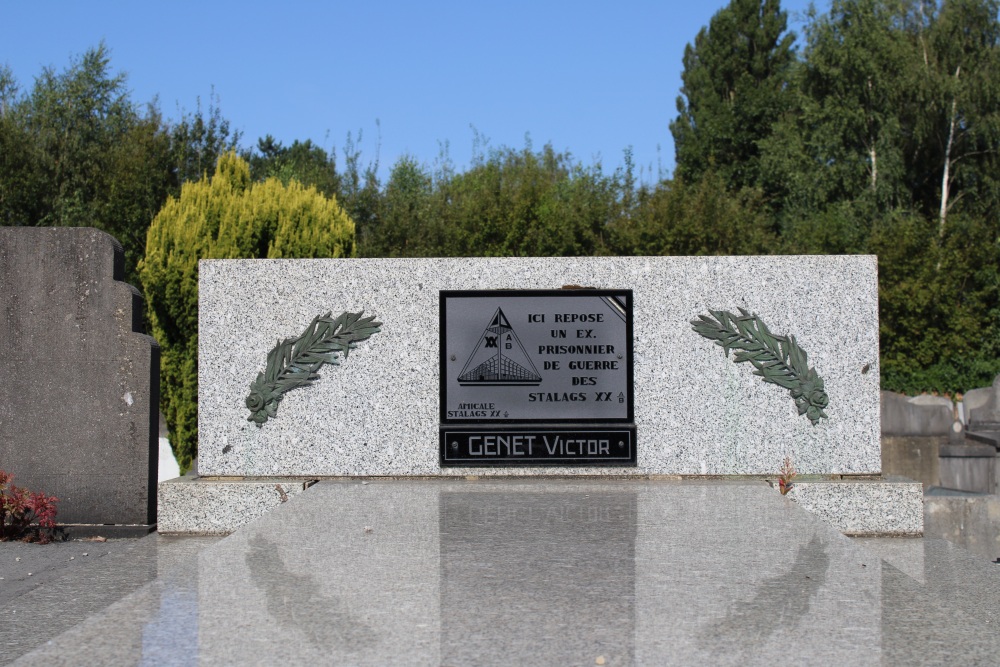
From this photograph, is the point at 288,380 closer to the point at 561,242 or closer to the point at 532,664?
the point at 532,664

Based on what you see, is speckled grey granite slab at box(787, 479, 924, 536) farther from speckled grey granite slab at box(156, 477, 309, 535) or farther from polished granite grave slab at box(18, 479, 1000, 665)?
speckled grey granite slab at box(156, 477, 309, 535)

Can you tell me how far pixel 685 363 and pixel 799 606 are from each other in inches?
163

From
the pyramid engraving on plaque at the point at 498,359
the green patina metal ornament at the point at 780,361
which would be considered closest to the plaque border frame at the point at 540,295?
the pyramid engraving on plaque at the point at 498,359

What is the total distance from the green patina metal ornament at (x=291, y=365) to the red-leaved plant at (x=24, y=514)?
1667 millimetres

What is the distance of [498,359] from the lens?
332 inches

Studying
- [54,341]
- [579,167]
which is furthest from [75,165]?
[54,341]

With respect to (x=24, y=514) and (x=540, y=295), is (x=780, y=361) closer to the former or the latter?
(x=540, y=295)

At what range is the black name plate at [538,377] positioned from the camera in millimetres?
8398

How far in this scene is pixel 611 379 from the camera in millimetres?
→ 8391

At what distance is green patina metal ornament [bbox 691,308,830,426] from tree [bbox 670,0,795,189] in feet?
121

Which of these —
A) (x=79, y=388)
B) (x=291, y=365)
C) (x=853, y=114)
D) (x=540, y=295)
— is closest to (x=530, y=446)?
(x=540, y=295)

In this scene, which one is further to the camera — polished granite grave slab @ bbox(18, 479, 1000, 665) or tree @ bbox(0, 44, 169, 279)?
tree @ bbox(0, 44, 169, 279)

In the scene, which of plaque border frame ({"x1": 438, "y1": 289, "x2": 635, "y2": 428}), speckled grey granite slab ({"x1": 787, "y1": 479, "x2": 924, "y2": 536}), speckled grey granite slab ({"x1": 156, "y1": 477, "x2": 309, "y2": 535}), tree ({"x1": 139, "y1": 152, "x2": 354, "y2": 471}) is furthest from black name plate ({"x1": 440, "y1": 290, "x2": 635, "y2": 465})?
tree ({"x1": 139, "y1": 152, "x2": 354, "y2": 471})

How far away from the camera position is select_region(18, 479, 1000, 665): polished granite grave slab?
12.5 ft
